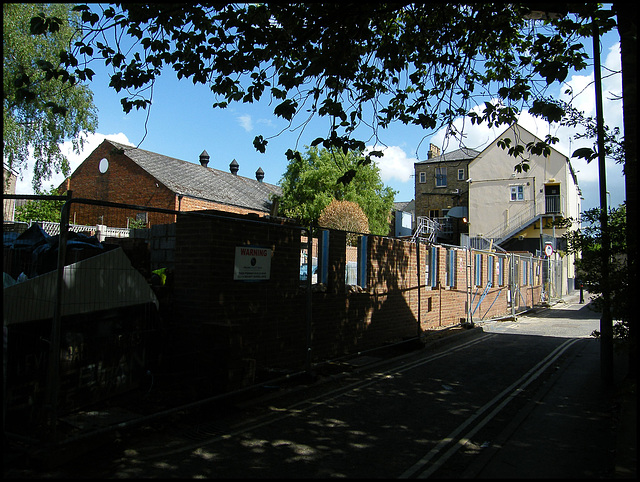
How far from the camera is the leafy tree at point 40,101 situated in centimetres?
2030

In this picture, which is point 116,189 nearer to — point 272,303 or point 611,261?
point 272,303

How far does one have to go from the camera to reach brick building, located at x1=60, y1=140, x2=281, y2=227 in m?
31.4

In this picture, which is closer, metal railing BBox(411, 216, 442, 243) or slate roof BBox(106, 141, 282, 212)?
slate roof BBox(106, 141, 282, 212)

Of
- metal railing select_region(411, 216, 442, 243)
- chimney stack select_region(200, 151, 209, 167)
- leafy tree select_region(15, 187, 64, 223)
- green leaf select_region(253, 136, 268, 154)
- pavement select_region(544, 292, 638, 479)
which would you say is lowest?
pavement select_region(544, 292, 638, 479)

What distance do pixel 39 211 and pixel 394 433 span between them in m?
26.6

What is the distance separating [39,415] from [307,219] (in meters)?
34.6

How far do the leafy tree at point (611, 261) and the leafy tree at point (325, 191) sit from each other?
3000 centimetres

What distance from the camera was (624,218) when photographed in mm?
7469

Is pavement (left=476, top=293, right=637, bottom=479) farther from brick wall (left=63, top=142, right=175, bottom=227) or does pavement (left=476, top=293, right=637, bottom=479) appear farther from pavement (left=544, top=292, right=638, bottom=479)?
brick wall (left=63, top=142, right=175, bottom=227)

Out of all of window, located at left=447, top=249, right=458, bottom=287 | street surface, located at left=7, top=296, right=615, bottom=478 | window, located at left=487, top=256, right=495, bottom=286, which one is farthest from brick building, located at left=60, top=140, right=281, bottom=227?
street surface, located at left=7, top=296, right=615, bottom=478

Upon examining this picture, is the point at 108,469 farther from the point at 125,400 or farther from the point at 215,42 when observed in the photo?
the point at 215,42

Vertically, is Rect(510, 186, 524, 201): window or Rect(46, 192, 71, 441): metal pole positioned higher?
Rect(510, 186, 524, 201): window

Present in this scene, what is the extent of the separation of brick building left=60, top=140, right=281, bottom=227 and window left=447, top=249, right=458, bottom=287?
61.3 feet

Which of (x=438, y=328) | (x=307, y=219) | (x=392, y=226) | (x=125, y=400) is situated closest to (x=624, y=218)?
(x=438, y=328)
